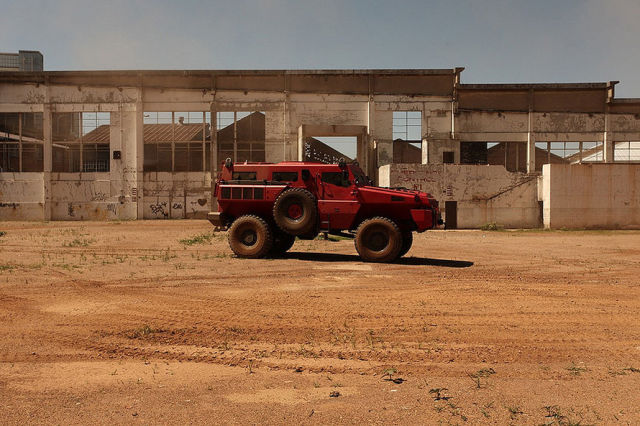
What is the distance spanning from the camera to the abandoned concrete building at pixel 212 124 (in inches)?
1277

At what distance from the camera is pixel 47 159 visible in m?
32.8

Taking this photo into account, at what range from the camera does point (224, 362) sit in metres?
4.83

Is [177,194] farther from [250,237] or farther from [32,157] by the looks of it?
[250,237]

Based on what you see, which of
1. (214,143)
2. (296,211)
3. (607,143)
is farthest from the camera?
(607,143)

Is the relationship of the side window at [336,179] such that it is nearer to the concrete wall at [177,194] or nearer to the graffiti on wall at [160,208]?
the concrete wall at [177,194]

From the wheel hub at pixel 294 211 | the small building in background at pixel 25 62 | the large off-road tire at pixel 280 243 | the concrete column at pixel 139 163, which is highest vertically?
the small building in background at pixel 25 62

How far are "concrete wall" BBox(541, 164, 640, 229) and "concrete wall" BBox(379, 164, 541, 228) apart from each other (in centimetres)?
122

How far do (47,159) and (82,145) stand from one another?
236 cm

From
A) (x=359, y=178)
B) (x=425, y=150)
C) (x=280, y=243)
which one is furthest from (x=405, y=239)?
(x=425, y=150)

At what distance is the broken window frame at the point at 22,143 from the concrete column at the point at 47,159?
17.2 inches

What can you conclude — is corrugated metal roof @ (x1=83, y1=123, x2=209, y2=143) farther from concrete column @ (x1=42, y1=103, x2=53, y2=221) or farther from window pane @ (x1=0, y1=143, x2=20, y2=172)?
window pane @ (x1=0, y1=143, x2=20, y2=172)

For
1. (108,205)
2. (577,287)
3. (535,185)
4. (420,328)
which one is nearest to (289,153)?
(108,205)

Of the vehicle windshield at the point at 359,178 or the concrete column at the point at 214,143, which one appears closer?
the vehicle windshield at the point at 359,178

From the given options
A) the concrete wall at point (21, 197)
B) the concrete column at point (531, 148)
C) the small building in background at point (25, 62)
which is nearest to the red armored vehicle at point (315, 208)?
the concrete column at point (531, 148)
